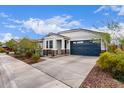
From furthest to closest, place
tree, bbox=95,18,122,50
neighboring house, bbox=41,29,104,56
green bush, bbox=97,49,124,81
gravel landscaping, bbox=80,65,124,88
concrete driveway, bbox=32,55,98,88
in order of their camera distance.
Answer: neighboring house, bbox=41,29,104,56, tree, bbox=95,18,122,50, green bush, bbox=97,49,124,81, concrete driveway, bbox=32,55,98,88, gravel landscaping, bbox=80,65,124,88

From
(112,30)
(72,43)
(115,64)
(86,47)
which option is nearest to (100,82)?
(115,64)

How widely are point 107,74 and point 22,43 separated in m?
15.0

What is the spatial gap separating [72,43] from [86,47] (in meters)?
2.52

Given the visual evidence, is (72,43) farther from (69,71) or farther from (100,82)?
(100,82)

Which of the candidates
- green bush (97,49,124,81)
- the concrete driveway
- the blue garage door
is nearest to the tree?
the blue garage door

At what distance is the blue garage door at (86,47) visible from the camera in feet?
64.6

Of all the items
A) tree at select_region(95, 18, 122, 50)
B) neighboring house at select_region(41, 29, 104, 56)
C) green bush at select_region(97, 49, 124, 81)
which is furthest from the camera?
neighboring house at select_region(41, 29, 104, 56)

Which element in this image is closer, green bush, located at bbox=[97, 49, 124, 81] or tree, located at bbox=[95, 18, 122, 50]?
green bush, located at bbox=[97, 49, 124, 81]

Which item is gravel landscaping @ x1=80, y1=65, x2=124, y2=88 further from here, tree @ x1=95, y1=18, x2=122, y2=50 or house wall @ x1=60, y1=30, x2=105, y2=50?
house wall @ x1=60, y1=30, x2=105, y2=50

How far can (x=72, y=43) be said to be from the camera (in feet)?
74.2

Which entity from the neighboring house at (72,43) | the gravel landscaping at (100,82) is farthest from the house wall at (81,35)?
the gravel landscaping at (100,82)

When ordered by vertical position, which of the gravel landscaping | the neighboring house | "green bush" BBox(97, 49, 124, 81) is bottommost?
the gravel landscaping

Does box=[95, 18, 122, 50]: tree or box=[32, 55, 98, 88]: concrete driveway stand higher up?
box=[95, 18, 122, 50]: tree

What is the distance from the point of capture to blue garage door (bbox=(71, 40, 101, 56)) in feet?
64.6
